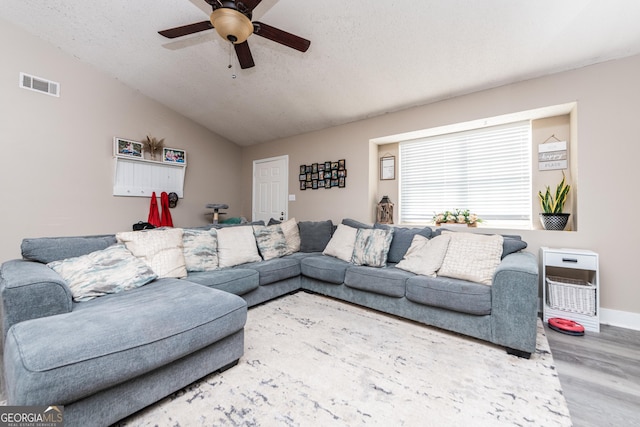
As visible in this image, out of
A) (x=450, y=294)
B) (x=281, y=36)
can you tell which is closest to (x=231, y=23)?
(x=281, y=36)

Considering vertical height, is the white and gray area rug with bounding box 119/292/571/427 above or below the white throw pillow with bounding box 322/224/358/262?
below

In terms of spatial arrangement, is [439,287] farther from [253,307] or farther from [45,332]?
[45,332]

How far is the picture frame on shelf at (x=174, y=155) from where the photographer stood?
4445mm

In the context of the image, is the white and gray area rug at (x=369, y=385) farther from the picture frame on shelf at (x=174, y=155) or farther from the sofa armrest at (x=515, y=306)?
the picture frame on shelf at (x=174, y=155)

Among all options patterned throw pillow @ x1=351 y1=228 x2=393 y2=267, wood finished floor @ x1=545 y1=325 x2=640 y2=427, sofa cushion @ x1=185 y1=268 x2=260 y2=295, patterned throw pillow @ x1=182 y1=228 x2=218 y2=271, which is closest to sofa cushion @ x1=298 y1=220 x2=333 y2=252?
patterned throw pillow @ x1=351 y1=228 x2=393 y2=267

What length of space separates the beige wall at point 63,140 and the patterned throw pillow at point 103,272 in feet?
7.09

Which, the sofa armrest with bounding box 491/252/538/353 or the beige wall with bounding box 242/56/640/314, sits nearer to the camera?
the sofa armrest with bounding box 491/252/538/353

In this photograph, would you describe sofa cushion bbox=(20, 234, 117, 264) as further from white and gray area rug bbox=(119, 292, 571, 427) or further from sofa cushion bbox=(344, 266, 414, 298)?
sofa cushion bbox=(344, 266, 414, 298)

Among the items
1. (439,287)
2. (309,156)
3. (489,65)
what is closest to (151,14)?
(309,156)

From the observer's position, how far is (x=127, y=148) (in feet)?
13.2

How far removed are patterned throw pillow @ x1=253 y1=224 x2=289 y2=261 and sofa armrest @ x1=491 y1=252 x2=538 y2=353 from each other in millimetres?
2356

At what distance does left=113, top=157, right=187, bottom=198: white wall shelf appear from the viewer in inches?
157

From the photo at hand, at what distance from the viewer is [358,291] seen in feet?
9.30

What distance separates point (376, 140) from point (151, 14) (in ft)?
9.93
